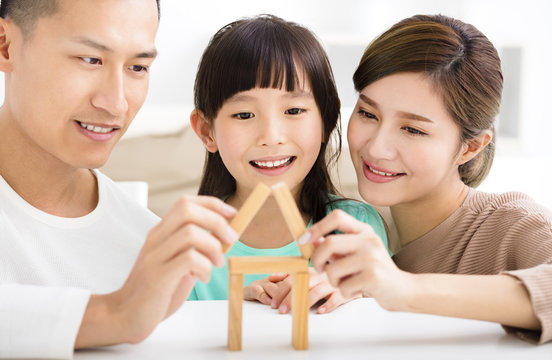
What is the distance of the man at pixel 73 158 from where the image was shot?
2.70 feet

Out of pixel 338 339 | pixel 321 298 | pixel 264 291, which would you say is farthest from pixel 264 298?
pixel 338 339

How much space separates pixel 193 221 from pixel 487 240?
78cm

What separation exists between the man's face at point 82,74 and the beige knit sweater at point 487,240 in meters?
0.75

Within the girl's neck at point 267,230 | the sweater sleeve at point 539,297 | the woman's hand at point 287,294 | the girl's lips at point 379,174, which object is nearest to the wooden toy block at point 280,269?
the woman's hand at point 287,294

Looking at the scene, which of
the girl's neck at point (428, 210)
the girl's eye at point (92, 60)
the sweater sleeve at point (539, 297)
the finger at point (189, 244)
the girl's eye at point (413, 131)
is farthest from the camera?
the girl's neck at point (428, 210)

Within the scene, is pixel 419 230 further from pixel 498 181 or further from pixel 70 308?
pixel 498 181

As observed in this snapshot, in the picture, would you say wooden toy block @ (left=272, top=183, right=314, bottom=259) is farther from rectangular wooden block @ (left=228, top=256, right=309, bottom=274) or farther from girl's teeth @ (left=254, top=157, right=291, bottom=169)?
girl's teeth @ (left=254, top=157, right=291, bottom=169)

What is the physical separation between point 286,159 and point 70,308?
2.27ft

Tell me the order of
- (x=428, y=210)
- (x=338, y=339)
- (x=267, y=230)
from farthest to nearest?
1. (x=267, y=230)
2. (x=428, y=210)
3. (x=338, y=339)

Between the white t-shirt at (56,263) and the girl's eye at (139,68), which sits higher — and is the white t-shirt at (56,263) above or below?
below

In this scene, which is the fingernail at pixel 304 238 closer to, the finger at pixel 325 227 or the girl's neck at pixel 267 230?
the finger at pixel 325 227

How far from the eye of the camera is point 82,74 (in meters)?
1.11

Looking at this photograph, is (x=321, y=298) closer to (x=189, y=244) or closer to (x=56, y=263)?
(x=189, y=244)

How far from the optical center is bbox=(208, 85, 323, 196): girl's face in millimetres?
1338
